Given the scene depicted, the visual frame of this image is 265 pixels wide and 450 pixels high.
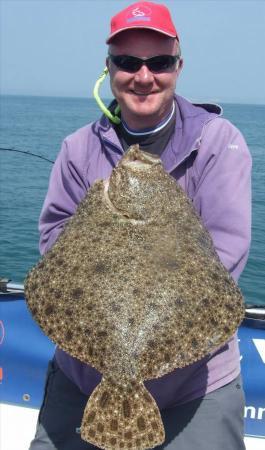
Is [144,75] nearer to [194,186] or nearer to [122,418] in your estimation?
[194,186]

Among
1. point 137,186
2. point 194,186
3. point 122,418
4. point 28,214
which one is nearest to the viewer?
point 122,418

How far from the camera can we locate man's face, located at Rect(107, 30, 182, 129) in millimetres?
2820

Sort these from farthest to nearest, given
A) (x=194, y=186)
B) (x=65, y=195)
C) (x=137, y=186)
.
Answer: (x=65, y=195), (x=194, y=186), (x=137, y=186)

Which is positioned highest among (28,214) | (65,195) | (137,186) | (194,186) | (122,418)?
(137,186)

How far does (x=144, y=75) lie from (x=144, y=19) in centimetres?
29

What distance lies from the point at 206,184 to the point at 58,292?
0.99m

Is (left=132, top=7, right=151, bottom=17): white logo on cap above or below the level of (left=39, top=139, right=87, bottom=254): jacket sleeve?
above

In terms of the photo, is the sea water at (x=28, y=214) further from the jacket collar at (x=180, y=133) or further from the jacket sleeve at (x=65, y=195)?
the jacket collar at (x=180, y=133)

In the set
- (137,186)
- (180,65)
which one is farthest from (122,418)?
(180,65)

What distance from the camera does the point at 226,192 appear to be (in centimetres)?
278

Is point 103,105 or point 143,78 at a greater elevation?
point 143,78

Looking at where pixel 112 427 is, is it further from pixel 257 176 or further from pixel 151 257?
pixel 257 176

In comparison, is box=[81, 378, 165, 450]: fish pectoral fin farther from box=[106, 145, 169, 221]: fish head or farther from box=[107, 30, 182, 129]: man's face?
box=[107, 30, 182, 129]: man's face

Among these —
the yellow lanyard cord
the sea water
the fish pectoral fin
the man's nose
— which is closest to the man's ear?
the man's nose
